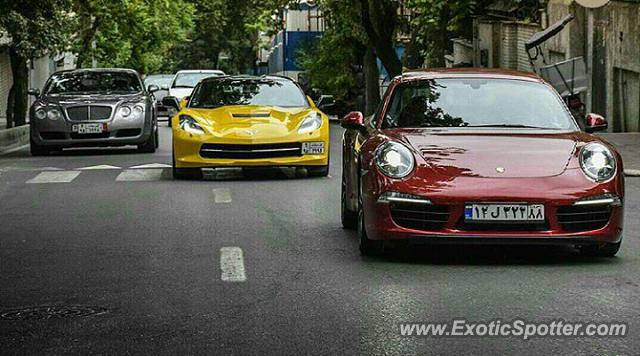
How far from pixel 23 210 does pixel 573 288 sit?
7529 mm

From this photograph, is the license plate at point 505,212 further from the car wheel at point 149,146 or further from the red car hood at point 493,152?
the car wheel at point 149,146

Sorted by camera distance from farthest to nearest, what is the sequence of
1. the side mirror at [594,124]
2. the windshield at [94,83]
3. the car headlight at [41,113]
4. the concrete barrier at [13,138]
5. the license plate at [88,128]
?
the concrete barrier at [13,138] → the windshield at [94,83] → the car headlight at [41,113] → the license plate at [88,128] → the side mirror at [594,124]

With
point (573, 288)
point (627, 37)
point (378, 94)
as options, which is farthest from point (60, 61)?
point (573, 288)

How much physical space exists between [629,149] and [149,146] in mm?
7965

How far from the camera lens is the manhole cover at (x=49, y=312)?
26.7 feet

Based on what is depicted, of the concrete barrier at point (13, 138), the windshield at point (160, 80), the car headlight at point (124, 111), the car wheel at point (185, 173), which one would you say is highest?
the car headlight at point (124, 111)

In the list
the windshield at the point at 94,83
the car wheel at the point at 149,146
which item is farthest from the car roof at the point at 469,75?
the windshield at the point at 94,83

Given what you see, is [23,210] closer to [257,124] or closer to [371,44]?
[257,124]

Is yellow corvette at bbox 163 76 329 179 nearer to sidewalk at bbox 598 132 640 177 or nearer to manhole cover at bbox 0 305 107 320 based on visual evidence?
sidewalk at bbox 598 132 640 177

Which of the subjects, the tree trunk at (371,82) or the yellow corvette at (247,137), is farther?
the tree trunk at (371,82)

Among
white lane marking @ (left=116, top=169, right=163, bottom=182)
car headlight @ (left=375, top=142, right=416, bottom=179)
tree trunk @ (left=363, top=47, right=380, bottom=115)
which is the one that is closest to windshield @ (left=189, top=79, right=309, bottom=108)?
white lane marking @ (left=116, top=169, right=163, bottom=182)

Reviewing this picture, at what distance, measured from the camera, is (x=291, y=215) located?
541 inches

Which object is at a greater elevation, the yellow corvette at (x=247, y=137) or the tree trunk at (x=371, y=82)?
the yellow corvette at (x=247, y=137)

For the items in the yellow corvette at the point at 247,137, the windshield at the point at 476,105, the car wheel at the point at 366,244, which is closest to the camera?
the car wheel at the point at 366,244
